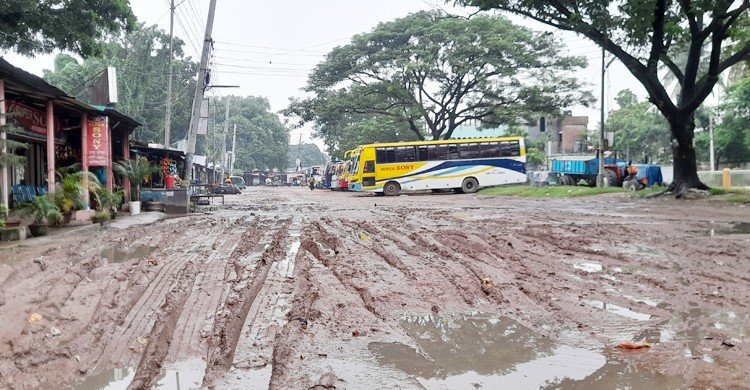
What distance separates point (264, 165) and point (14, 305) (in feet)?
238

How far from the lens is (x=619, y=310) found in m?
4.89

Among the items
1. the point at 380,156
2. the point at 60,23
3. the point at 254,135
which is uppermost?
the point at 254,135

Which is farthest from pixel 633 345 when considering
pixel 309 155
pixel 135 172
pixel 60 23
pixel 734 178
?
pixel 309 155

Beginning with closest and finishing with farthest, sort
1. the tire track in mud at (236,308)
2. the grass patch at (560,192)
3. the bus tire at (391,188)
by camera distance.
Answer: the tire track in mud at (236,308) → the grass patch at (560,192) → the bus tire at (391,188)

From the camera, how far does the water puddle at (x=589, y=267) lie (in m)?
6.58

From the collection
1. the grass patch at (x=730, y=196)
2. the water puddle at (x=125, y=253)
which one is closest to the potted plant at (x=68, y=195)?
the water puddle at (x=125, y=253)

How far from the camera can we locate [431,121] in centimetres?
3625

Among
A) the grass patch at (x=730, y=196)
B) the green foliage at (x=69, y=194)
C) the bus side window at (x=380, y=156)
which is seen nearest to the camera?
the green foliage at (x=69, y=194)

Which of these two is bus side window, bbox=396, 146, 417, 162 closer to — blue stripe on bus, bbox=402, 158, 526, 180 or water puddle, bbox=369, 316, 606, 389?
blue stripe on bus, bbox=402, 158, 526, 180

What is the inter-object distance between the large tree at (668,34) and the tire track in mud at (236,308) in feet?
45.7

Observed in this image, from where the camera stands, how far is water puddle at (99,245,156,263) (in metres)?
7.85

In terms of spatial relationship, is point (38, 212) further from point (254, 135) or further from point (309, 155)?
point (309, 155)

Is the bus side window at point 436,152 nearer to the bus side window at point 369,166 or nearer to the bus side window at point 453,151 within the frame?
the bus side window at point 453,151

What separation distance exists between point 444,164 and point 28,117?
2157 cm
